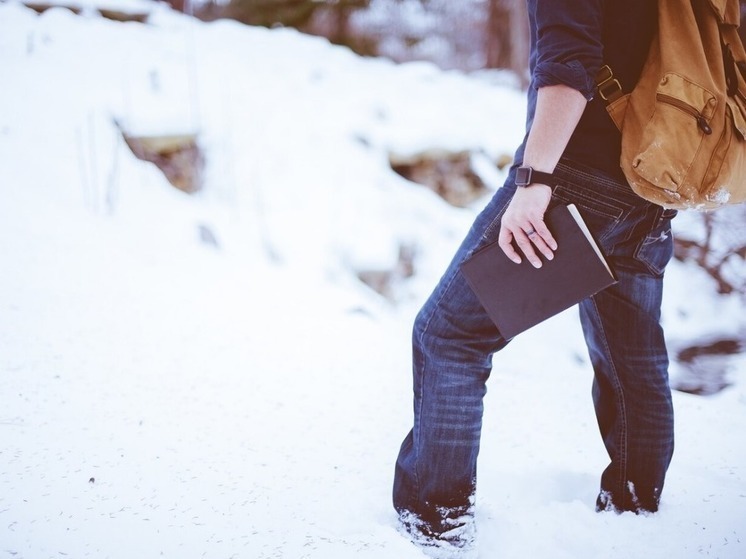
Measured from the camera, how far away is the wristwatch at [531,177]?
98 cm

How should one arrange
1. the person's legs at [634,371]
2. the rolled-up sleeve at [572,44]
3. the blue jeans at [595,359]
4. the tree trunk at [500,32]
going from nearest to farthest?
the rolled-up sleeve at [572,44], the blue jeans at [595,359], the person's legs at [634,371], the tree trunk at [500,32]

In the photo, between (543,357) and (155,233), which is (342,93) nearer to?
(155,233)

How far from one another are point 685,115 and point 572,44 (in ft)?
0.73

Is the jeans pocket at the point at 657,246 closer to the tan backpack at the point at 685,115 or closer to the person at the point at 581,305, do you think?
the person at the point at 581,305

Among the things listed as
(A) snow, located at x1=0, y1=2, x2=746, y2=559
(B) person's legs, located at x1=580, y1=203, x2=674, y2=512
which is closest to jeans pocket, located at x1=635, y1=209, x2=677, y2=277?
(B) person's legs, located at x1=580, y1=203, x2=674, y2=512

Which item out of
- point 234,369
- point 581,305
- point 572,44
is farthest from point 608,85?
point 234,369

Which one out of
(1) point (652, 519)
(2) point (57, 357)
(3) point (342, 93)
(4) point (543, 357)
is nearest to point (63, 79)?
(3) point (342, 93)

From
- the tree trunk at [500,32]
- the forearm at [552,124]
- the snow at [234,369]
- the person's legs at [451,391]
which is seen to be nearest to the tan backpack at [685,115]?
the forearm at [552,124]

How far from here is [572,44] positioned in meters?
0.92

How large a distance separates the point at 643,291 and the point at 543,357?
1.47m

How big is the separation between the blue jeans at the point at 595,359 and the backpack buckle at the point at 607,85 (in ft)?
0.43

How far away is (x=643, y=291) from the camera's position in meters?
1.18

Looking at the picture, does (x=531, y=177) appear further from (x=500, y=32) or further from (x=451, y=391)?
(x=500, y=32)

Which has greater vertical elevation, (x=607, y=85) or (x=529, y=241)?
(x=607, y=85)
